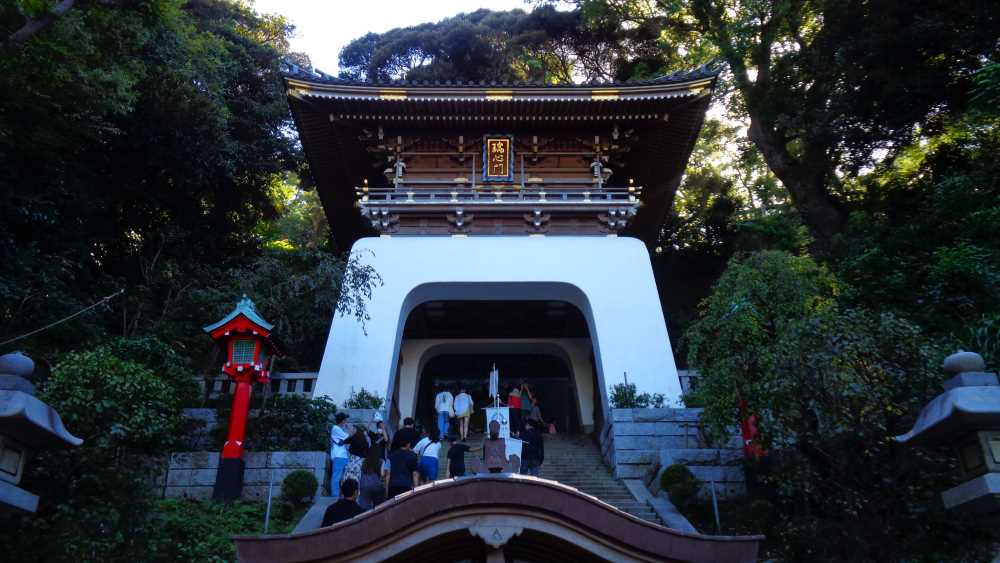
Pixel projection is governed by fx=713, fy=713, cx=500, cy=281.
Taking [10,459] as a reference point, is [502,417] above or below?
above

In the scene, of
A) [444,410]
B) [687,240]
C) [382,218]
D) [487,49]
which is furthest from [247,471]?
[487,49]

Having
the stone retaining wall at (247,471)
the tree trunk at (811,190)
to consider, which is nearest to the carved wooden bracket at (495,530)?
the stone retaining wall at (247,471)

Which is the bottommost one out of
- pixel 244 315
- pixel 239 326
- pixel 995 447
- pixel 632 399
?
pixel 995 447

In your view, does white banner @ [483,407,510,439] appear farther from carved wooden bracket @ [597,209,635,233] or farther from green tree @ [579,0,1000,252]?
green tree @ [579,0,1000,252]

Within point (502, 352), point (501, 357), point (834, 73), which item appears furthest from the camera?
point (501, 357)

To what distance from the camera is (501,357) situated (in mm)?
21531

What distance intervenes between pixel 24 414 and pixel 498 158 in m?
12.9

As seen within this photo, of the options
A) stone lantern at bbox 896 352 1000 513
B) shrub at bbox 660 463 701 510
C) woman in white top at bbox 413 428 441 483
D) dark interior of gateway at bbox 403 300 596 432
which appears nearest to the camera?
stone lantern at bbox 896 352 1000 513

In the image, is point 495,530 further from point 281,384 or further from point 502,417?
point 281,384

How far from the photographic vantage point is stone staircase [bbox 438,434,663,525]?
10195mm

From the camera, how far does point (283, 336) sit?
1373 centimetres

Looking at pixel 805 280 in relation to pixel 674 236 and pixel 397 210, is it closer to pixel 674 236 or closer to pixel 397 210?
pixel 397 210

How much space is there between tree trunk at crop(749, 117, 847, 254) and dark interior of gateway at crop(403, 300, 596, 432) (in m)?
7.23

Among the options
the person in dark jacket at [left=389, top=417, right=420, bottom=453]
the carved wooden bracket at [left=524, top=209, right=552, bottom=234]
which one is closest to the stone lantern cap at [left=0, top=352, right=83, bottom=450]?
the person in dark jacket at [left=389, top=417, right=420, bottom=453]
